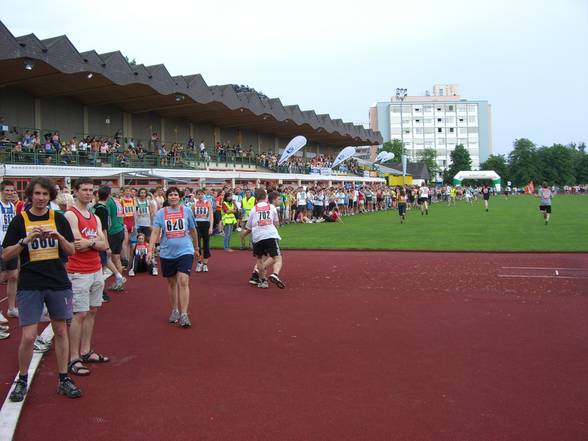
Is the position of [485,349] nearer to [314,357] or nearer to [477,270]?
[314,357]

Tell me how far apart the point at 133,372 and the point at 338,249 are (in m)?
10.4

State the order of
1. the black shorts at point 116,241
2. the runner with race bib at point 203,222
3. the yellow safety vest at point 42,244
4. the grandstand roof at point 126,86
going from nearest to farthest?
the yellow safety vest at point 42,244
the black shorts at point 116,241
the runner with race bib at point 203,222
the grandstand roof at point 126,86

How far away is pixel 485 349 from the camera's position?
19.5 ft

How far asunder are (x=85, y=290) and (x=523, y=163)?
338ft

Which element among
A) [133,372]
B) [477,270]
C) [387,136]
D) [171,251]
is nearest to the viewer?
[133,372]

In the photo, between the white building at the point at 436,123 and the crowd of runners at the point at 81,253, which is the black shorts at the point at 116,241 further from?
the white building at the point at 436,123

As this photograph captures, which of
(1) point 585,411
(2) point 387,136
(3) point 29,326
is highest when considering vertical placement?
(2) point 387,136

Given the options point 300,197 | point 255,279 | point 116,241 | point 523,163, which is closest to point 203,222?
point 255,279

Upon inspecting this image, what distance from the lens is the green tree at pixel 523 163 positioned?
319 feet

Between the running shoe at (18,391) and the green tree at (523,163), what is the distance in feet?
335

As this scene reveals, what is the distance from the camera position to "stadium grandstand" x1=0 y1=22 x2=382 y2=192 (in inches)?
902

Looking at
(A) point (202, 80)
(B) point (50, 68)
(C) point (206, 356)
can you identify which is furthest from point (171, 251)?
(A) point (202, 80)

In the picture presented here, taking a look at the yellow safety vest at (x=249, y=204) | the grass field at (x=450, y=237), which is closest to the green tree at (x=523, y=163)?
the grass field at (x=450, y=237)

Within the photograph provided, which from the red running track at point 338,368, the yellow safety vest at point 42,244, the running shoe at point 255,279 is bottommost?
the red running track at point 338,368
